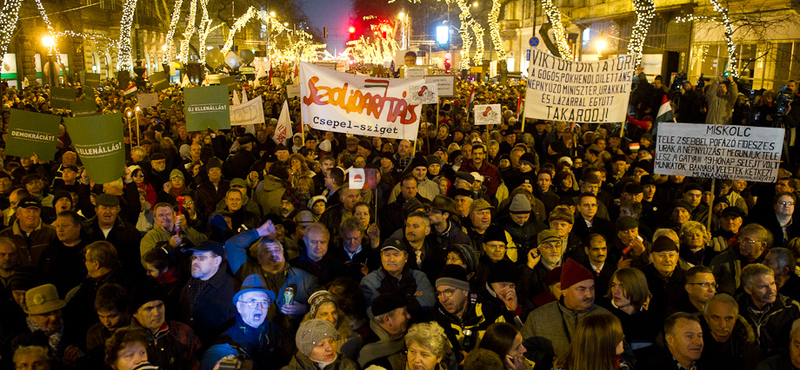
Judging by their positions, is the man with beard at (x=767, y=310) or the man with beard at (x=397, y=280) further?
the man with beard at (x=397, y=280)

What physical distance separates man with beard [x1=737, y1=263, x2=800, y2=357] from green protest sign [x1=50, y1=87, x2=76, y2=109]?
45.8 ft

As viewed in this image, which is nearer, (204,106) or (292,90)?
(204,106)

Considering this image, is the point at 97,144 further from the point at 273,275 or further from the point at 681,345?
the point at 681,345

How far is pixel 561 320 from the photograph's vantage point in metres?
4.31

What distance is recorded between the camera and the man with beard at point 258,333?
4.37 metres

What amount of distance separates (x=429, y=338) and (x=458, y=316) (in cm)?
77

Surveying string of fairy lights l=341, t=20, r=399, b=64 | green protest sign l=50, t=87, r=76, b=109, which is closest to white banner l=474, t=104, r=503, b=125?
green protest sign l=50, t=87, r=76, b=109

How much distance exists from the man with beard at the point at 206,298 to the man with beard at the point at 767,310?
3.68 metres

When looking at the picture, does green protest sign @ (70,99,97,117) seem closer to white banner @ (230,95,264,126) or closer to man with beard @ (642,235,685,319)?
white banner @ (230,95,264,126)

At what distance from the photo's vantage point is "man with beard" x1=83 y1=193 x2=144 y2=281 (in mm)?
6043

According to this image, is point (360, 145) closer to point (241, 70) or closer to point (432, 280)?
point (432, 280)

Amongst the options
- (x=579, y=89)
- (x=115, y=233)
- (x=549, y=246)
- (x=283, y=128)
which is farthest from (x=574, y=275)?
(x=283, y=128)

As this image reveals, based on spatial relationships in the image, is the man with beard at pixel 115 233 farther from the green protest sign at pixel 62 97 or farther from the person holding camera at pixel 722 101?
the person holding camera at pixel 722 101

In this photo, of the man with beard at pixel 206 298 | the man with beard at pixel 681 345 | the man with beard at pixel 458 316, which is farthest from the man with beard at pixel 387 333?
the man with beard at pixel 681 345
